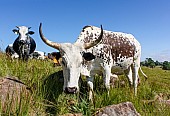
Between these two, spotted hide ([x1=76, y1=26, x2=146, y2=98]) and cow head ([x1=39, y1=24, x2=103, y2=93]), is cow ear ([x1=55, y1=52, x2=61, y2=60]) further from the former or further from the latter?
spotted hide ([x1=76, y1=26, x2=146, y2=98])

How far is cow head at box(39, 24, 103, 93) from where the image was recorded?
5623 millimetres

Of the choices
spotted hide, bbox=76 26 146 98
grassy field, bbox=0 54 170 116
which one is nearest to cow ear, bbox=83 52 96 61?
spotted hide, bbox=76 26 146 98

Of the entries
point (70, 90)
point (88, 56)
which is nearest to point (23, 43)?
→ point (88, 56)

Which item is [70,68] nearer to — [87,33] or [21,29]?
[87,33]

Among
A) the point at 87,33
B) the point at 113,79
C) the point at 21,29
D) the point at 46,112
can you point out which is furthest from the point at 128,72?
the point at 21,29

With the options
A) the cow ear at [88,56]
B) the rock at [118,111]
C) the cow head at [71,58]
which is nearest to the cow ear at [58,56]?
the cow head at [71,58]

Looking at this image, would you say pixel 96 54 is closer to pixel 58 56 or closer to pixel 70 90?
pixel 58 56

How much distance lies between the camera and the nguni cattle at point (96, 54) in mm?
5801

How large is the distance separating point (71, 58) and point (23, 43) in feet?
25.9

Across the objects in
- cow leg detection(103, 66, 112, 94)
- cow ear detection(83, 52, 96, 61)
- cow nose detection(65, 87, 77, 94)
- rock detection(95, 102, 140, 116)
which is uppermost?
cow ear detection(83, 52, 96, 61)

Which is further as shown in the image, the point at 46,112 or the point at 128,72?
the point at 128,72

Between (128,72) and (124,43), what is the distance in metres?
1.41

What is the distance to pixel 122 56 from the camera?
7.76 metres

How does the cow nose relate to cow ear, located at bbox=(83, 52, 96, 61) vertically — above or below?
below
